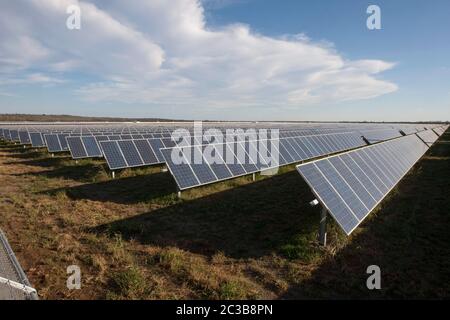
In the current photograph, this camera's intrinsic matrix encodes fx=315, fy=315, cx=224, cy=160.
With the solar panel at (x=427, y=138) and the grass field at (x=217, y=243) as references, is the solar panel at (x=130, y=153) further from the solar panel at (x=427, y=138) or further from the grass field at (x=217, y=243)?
the solar panel at (x=427, y=138)

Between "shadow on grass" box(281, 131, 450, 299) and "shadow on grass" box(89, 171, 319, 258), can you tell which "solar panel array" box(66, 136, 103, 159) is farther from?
"shadow on grass" box(281, 131, 450, 299)

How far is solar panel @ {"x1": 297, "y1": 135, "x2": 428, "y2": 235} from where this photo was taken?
8227mm

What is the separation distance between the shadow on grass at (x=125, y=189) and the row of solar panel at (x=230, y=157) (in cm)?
146

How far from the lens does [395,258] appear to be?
27.2 ft

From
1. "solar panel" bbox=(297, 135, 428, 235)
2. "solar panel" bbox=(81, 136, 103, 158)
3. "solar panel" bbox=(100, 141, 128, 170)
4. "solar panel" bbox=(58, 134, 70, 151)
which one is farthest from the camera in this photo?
"solar panel" bbox=(58, 134, 70, 151)

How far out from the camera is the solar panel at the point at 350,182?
8.23m

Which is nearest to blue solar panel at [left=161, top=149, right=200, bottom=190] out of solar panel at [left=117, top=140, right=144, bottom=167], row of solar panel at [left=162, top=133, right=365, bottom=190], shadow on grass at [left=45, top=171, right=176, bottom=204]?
row of solar panel at [left=162, top=133, right=365, bottom=190]

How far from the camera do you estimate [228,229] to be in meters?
10.4

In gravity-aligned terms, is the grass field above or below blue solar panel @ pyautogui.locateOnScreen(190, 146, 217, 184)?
below

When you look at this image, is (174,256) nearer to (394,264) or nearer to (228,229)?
(228,229)

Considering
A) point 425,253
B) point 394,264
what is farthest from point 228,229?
point 425,253

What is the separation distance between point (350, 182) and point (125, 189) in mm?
10490

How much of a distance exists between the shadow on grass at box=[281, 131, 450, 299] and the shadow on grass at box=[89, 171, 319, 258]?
1.79m
